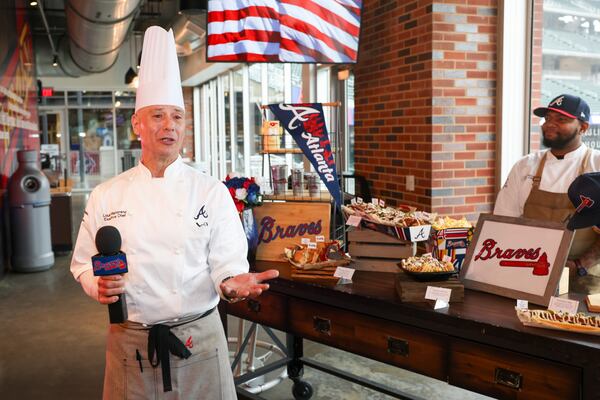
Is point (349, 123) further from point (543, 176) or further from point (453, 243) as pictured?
point (453, 243)

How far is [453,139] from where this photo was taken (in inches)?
172

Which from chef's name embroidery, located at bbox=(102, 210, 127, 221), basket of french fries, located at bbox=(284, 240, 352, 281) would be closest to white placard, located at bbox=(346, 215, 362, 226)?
basket of french fries, located at bbox=(284, 240, 352, 281)

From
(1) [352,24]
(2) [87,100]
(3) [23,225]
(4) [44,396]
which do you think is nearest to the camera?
(4) [44,396]

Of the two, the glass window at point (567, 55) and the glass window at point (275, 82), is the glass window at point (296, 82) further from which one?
the glass window at point (567, 55)

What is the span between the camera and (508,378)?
1.97 m

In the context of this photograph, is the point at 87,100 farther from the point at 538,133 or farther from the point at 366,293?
the point at 366,293

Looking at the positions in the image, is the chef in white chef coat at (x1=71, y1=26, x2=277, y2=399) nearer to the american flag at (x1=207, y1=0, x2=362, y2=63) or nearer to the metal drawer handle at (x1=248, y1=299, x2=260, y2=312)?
the metal drawer handle at (x1=248, y1=299, x2=260, y2=312)

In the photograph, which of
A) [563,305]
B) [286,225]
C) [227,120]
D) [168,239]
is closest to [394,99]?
[286,225]

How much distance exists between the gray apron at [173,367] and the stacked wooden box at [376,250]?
3.04 ft

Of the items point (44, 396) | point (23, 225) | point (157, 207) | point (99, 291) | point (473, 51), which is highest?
point (473, 51)

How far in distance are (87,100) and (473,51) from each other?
15980 millimetres

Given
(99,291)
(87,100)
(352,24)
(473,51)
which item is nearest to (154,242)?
(99,291)

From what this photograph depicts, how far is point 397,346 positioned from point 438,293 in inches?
10.7

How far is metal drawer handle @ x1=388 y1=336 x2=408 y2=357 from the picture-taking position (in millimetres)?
2275
